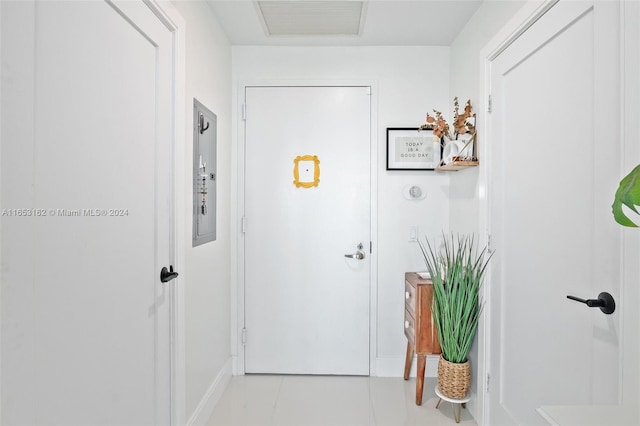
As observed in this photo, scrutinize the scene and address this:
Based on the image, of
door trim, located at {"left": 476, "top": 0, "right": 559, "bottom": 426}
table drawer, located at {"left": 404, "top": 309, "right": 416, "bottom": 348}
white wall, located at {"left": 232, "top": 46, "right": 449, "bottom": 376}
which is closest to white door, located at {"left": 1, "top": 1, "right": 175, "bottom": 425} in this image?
white wall, located at {"left": 232, "top": 46, "right": 449, "bottom": 376}

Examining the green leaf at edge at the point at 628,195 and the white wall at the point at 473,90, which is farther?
the white wall at the point at 473,90

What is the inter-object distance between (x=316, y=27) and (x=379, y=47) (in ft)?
1.72

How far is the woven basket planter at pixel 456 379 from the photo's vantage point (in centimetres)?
206

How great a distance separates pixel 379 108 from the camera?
2.69 metres

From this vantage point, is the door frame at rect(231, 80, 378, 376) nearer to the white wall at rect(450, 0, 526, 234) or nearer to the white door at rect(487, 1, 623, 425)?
the white wall at rect(450, 0, 526, 234)

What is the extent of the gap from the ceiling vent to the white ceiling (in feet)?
0.13

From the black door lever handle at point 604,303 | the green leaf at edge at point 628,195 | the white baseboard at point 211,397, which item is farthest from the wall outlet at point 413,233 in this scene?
the green leaf at edge at point 628,195

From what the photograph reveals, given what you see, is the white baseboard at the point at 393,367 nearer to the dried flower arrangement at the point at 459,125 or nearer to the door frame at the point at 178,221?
the door frame at the point at 178,221

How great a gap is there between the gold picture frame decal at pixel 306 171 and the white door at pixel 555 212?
1.17 meters

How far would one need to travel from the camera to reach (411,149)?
2668 millimetres

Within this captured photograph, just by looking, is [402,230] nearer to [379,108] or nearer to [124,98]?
[379,108]

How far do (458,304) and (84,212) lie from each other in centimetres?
178

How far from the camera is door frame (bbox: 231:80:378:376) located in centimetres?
268

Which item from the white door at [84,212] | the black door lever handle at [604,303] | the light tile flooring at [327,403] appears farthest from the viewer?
the light tile flooring at [327,403]
